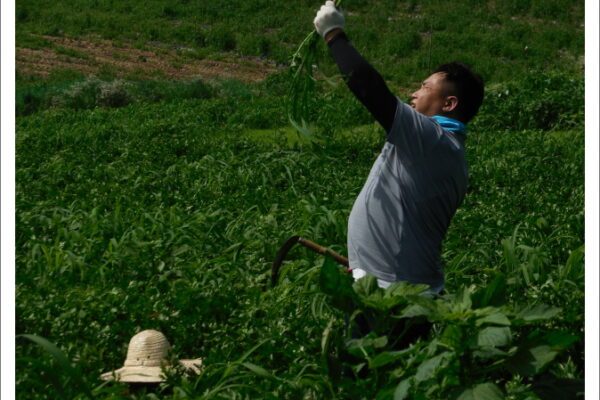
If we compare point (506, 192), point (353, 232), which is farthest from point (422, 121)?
point (506, 192)

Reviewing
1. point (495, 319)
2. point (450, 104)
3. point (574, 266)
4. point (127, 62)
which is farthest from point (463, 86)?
point (127, 62)

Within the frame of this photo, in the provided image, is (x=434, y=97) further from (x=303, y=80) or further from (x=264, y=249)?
(x=264, y=249)

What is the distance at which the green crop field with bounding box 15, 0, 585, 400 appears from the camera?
269 centimetres

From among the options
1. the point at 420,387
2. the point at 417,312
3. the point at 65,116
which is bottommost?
the point at 65,116

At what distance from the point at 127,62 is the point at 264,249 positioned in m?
12.8

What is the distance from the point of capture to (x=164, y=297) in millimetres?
4285

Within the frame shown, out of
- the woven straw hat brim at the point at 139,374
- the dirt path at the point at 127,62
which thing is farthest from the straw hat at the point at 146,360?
the dirt path at the point at 127,62

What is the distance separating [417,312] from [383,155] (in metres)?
0.82

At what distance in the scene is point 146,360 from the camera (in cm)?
353

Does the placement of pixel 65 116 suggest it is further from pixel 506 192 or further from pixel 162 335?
pixel 162 335

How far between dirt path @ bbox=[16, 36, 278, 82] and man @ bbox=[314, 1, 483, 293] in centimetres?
1270

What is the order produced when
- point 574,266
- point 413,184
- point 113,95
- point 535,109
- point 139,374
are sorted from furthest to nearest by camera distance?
1. point 113,95
2. point 535,109
3. point 574,266
4. point 139,374
5. point 413,184

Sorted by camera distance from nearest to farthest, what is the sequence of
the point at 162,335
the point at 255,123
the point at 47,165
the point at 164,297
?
1. the point at 162,335
2. the point at 164,297
3. the point at 47,165
4. the point at 255,123

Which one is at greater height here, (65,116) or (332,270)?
(332,270)
